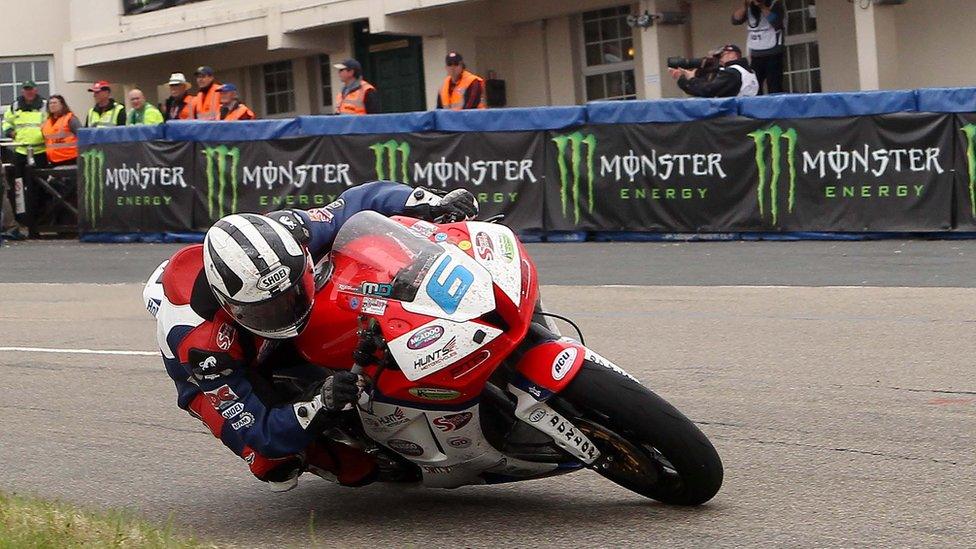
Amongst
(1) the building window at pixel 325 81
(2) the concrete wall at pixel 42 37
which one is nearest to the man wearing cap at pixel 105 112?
(1) the building window at pixel 325 81

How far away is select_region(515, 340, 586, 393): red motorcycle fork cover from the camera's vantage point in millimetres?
4582

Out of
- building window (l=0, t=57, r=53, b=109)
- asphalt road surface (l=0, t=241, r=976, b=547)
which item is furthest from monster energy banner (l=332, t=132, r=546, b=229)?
building window (l=0, t=57, r=53, b=109)

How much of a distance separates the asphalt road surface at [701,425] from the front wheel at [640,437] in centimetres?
13

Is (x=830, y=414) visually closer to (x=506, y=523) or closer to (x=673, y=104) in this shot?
(x=506, y=523)

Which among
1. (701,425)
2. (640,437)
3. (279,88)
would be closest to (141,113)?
(279,88)

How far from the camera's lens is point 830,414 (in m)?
6.46

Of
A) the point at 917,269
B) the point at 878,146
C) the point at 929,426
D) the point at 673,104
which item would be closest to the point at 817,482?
the point at 929,426

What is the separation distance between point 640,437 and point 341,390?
3.04 feet

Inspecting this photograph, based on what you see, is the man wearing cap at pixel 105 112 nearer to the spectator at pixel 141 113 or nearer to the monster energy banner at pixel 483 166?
the spectator at pixel 141 113

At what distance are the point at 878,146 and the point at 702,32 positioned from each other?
7814 mm

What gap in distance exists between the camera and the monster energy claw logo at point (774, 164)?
1441cm

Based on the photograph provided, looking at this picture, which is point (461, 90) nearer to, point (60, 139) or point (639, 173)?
point (639, 173)

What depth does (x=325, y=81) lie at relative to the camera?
2786 cm

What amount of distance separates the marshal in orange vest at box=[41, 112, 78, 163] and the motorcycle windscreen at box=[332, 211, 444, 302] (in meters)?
17.1
